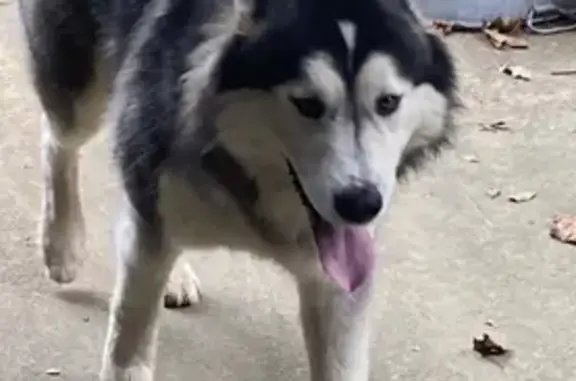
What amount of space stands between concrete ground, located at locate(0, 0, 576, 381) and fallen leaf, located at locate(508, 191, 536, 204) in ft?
0.05

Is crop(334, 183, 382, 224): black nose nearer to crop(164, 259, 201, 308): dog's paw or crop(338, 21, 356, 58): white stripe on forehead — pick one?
crop(338, 21, 356, 58): white stripe on forehead

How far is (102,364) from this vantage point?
→ 2350mm

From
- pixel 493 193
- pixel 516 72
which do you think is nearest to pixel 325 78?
pixel 493 193

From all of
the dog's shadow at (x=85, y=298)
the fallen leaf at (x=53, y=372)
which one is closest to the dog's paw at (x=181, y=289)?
the dog's shadow at (x=85, y=298)

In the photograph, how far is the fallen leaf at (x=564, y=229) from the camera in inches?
111

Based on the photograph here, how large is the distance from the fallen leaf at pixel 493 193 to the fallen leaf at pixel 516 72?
2.27 ft

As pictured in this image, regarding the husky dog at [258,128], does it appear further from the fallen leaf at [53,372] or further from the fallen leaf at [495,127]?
the fallen leaf at [495,127]

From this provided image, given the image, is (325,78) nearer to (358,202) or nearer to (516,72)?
(358,202)

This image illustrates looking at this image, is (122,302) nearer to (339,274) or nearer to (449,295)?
(339,274)

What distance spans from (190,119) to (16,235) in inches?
39.8

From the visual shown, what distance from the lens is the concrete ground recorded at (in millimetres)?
2432

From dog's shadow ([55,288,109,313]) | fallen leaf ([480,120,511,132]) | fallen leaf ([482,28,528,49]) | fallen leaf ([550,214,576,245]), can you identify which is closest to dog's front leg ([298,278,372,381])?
dog's shadow ([55,288,109,313])

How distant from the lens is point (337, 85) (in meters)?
1.74

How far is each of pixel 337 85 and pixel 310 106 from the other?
5 cm
